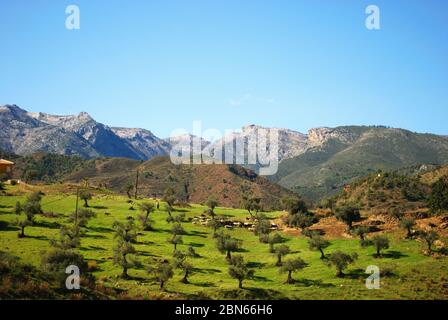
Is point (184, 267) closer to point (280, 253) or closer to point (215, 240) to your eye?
point (280, 253)

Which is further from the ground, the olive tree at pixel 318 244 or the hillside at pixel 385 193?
the hillside at pixel 385 193

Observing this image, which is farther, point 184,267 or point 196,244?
point 196,244

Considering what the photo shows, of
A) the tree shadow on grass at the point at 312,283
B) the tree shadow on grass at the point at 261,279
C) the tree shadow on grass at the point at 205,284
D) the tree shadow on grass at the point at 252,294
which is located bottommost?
the tree shadow on grass at the point at 252,294

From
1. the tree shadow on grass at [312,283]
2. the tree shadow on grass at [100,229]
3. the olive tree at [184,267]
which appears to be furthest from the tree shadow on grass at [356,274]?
the tree shadow on grass at [100,229]

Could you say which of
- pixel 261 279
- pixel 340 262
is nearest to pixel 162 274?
pixel 261 279

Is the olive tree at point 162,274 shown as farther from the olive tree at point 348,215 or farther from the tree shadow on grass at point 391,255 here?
the olive tree at point 348,215

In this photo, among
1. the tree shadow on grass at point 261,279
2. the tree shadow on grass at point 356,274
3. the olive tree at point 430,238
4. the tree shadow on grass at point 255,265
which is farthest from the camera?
the tree shadow on grass at point 255,265

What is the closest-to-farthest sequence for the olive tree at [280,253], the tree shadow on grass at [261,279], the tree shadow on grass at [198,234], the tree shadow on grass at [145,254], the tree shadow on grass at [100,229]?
1. the tree shadow on grass at [261,279]
2. the olive tree at [280,253]
3. the tree shadow on grass at [145,254]
4. the tree shadow on grass at [100,229]
5. the tree shadow on grass at [198,234]

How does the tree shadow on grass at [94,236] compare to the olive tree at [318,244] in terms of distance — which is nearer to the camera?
the olive tree at [318,244]

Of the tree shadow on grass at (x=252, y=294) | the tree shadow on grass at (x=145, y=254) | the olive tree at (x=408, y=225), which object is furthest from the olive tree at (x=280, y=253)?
the olive tree at (x=408, y=225)

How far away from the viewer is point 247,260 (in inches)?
2987

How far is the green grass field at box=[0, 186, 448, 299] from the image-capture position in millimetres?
55094

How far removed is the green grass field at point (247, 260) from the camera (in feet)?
181

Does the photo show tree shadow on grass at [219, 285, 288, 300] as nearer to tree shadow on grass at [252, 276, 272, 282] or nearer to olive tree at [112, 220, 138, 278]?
tree shadow on grass at [252, 276, 272, 282]
